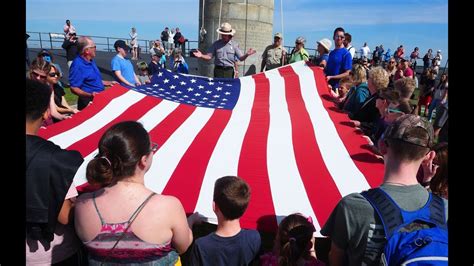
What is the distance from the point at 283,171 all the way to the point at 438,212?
1.42 m

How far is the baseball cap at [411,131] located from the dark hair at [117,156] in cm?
102

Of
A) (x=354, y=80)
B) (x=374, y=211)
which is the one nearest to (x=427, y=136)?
(x=374, y=211)

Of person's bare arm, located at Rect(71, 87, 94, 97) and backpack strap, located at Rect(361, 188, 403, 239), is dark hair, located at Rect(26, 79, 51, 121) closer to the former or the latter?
backpack strap, located at Rect(361, 188, 403, 239)

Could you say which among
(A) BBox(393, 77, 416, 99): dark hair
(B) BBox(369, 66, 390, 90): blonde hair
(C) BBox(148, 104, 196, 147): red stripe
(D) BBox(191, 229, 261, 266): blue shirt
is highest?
(B) BBox(369, 66, 390, 90): blonde hair

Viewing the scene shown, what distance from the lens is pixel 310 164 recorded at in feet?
9.27

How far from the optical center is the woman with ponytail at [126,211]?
4.91 ft

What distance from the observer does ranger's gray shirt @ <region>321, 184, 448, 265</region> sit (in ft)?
4.48

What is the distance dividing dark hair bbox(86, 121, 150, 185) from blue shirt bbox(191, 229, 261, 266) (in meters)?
0.55

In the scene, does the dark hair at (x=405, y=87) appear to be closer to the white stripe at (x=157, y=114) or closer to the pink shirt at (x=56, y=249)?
the white stripe at (x=157, y=114)

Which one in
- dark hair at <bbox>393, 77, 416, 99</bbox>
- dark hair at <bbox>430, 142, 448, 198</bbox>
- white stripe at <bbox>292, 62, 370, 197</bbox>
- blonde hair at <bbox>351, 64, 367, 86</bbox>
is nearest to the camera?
dark hair at <bbox>430, 142, 448, 198</bbox>

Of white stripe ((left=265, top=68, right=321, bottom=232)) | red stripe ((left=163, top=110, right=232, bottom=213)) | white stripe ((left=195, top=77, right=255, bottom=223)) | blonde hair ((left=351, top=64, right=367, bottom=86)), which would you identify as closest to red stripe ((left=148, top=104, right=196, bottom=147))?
red stripe ((left=163, top=110, right=232, bottom=213))

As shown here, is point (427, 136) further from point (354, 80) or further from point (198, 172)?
point (354, 80)

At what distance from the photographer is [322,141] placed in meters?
3.25
